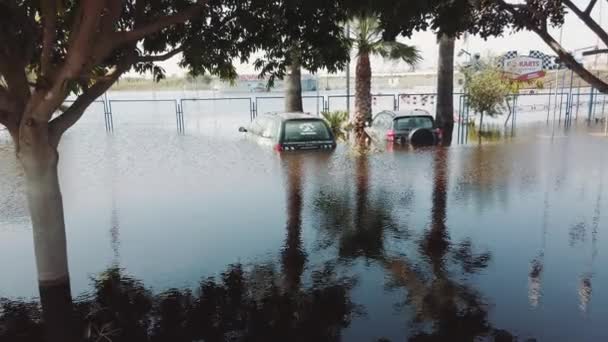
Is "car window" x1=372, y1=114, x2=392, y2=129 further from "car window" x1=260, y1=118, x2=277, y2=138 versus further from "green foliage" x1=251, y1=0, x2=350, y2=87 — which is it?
"green foliage" x1=251, y1=0, x2=350, y2=87

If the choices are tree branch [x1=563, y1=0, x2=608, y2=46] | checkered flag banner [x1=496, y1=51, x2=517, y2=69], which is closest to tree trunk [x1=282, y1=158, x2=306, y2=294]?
tree branch [x1=563, y1=0, x2=608, y2=46]

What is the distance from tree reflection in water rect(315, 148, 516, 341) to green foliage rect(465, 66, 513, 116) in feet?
40.2

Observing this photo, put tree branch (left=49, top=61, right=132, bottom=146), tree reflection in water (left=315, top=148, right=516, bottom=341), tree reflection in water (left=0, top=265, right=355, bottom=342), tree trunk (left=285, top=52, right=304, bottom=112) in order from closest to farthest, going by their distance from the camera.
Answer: tree reflection in water (left=0, top=265, right=355, bottom=342)
tree reflection in water (left=315, top=148, right=516, bottom=341)
tree branch (left=49, top=61, right=132, bottom=146)
tree trunk (left=285, top=52, right=304, bottom=112)

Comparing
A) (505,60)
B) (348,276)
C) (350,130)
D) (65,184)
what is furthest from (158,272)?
(505,60)

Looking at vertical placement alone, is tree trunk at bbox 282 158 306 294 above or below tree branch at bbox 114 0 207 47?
below

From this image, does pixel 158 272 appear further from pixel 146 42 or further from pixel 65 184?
pixel 65 184

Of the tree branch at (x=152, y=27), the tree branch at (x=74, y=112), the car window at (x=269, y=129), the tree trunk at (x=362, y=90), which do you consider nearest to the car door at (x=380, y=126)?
the tree trunk at (x=362, y=90)

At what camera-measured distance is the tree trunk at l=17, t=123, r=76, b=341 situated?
5332 mm

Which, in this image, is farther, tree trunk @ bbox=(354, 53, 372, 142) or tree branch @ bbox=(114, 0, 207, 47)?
tree trunk @ bbox=(354, 53, 372, 142)

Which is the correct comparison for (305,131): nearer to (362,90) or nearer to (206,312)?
(362,90)

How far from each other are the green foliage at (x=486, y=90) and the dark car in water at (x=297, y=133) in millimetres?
9852

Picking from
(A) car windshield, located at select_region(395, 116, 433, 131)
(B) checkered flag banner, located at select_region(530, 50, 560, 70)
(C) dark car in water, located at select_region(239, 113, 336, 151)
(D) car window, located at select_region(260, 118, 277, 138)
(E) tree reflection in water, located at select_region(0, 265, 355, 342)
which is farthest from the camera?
(B) checkered flag banner, located at select_region(530, 50, 560, 70)

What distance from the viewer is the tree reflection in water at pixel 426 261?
16.8 feet

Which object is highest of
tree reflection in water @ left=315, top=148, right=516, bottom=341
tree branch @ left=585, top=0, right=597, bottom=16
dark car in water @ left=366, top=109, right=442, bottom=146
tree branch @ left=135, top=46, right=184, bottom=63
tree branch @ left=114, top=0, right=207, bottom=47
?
tree branch @ left=585, top=0, right=597, bottom=16
